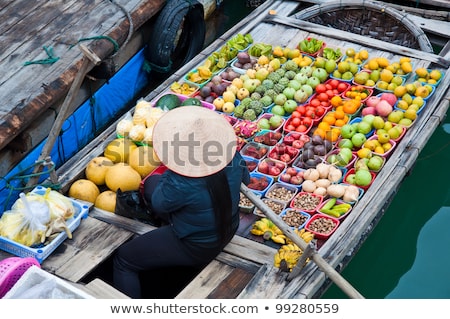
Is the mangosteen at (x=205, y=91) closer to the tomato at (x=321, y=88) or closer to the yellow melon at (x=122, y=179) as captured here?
the tomato at (x=321, y=88)

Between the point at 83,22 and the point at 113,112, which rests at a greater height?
the point at 83,22

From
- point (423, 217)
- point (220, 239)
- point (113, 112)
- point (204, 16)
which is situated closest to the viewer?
point (220, 239)

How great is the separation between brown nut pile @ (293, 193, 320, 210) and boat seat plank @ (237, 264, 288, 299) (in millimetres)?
702

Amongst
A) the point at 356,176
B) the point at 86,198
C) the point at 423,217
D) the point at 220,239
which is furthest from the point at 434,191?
the point at 86,198

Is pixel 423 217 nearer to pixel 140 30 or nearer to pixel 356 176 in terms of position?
pixel 356 176

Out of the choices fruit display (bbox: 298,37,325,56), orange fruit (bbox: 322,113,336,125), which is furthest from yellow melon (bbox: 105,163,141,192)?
fruit display (bbox: 298,37,325,56)

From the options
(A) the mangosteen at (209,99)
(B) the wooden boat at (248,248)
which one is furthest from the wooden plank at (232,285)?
(A) the mangosteen at (209,99)

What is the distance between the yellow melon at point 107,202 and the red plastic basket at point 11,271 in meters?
0.95

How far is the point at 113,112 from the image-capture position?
6102 mm

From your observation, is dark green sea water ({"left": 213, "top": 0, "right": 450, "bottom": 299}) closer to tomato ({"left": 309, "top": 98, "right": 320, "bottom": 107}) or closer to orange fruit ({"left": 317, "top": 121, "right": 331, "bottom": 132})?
orange fruit ({"left": 317, "top": 121, "right": 331, "bottom": 132})

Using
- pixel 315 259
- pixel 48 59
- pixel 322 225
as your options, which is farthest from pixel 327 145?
pixel 48 59

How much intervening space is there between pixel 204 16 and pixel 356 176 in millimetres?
3398

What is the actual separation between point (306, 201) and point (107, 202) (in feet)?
4.49

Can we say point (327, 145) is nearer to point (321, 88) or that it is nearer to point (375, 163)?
point (375, 163)
